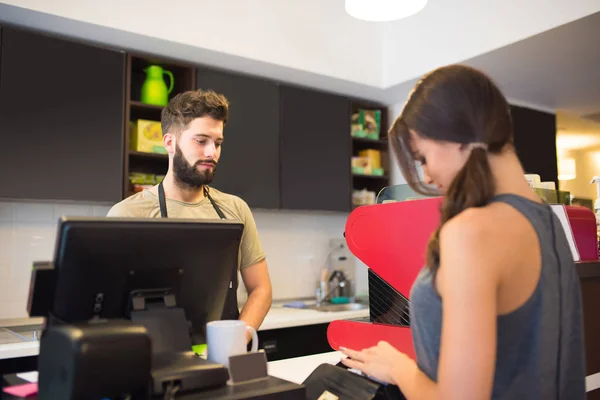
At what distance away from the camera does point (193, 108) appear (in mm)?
1986

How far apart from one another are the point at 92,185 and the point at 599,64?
2.89 meters

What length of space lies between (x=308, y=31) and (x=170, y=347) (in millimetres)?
2509

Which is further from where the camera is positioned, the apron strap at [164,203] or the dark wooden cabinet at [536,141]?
the dark wooden cabinet at [536,141]

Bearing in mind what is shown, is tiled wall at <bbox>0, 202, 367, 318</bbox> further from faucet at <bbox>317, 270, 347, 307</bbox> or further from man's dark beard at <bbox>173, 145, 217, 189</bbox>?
man's dark beard at <bbox>173, 145, 217, 189</bbox>

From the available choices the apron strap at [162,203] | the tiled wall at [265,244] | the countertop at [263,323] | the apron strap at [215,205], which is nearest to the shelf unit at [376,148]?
the tiled wall at [265,244]

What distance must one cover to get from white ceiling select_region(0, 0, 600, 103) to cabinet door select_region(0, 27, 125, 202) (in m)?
0.14

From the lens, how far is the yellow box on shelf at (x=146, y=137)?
2.83 meters

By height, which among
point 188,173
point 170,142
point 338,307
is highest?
point 170,142

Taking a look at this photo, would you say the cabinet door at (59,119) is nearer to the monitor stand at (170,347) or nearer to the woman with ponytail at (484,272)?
the monitor stand at (170,347)

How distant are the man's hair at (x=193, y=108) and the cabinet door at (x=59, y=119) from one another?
29.7 inches

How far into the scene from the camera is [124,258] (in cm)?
99

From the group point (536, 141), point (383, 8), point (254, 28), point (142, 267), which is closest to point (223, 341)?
point (142, 267)

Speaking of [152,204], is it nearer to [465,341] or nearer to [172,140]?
[172,140]

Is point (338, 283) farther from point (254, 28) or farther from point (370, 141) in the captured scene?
point (254, 28)
